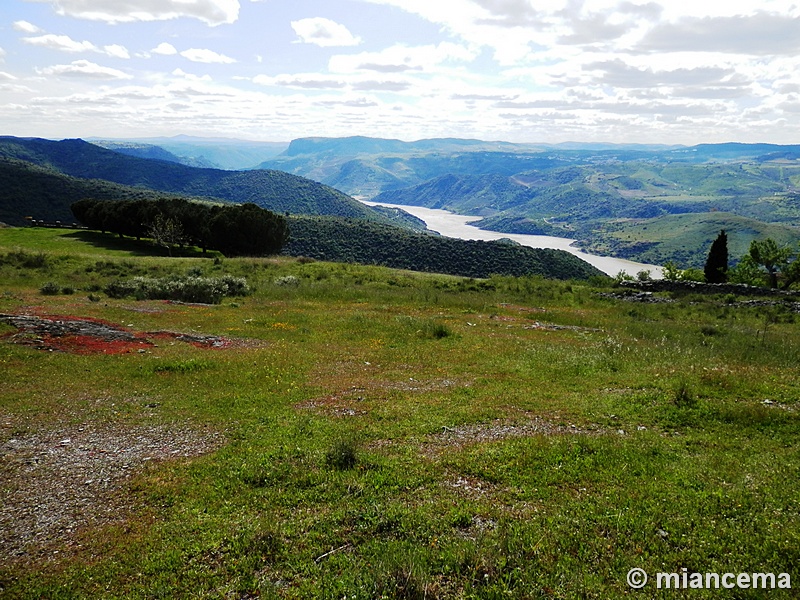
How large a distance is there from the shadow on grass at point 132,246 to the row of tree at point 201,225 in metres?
1.18

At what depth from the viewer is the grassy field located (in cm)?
711

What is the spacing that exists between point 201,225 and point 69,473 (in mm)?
74469

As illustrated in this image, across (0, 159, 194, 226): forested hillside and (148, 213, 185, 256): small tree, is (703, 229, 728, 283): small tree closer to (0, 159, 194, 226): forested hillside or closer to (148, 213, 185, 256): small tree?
(148, 213, 185, 256): small tree

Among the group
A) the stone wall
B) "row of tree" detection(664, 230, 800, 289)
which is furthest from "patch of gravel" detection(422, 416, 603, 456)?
"row of tree" detection(664, 230, 800, 289)

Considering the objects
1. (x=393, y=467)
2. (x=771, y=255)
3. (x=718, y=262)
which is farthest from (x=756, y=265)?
(x=393, y=467)

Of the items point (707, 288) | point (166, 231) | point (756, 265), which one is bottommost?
point (707, 288)

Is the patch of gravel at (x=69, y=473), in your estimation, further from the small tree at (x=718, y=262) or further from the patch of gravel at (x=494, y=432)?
the small tree at (x=718, y=262)

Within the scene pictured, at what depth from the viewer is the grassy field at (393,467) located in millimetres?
7105

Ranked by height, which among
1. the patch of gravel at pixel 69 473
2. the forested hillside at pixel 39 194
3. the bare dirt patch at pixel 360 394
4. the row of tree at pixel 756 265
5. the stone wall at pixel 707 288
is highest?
the forested hillside at pixel 39 194

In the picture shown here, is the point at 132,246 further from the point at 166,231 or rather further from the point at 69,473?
the point at 69,473

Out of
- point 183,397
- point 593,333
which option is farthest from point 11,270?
point 593,333

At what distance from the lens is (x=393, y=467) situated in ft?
33.8

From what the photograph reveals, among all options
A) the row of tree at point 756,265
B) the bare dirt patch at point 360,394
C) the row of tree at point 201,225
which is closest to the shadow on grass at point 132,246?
the row of tree at point 201,225

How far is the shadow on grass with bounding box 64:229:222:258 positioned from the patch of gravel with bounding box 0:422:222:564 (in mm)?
61365
